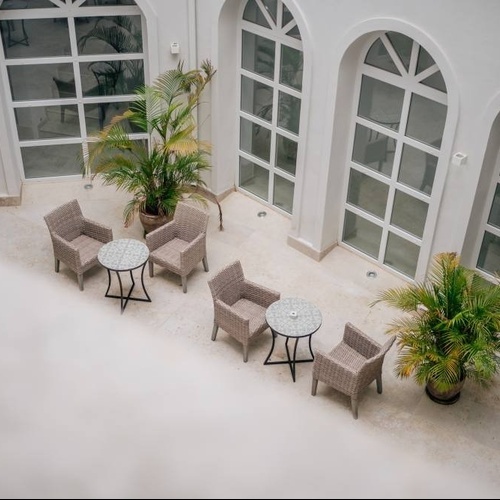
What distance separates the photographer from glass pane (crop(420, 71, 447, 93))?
8102 mm

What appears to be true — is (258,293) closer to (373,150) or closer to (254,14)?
(373,150)

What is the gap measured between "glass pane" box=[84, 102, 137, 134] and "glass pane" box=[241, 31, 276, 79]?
2.28m

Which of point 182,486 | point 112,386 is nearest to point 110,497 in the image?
point 182,486

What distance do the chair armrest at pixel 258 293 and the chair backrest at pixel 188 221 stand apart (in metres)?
1.25

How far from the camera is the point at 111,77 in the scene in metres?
11.1

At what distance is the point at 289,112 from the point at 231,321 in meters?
3.75

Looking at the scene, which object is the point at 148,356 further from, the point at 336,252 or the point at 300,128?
the point at 336,252

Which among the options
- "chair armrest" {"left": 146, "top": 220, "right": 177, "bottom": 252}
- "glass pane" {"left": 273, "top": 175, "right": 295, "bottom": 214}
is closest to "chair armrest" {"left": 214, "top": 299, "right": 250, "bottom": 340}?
"chair armrest" {"left": 146, "top": 220, "right": 177, "bottom": 252}

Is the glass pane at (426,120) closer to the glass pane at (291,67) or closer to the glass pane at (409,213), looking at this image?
the glass pane at (409,213)

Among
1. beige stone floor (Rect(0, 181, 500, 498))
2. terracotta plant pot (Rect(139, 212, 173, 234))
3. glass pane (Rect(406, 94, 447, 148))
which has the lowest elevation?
terracotta plant pot (Rect(139, 212, 173, 234))

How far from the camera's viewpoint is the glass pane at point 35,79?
10.7 metres

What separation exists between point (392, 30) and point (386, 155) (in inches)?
77.4

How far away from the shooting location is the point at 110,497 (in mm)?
792

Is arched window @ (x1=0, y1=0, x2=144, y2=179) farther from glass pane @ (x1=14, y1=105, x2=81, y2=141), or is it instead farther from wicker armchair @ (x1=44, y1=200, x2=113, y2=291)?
wicker armchair @ (x1=44, y1=200, x2=113, y2=291)
